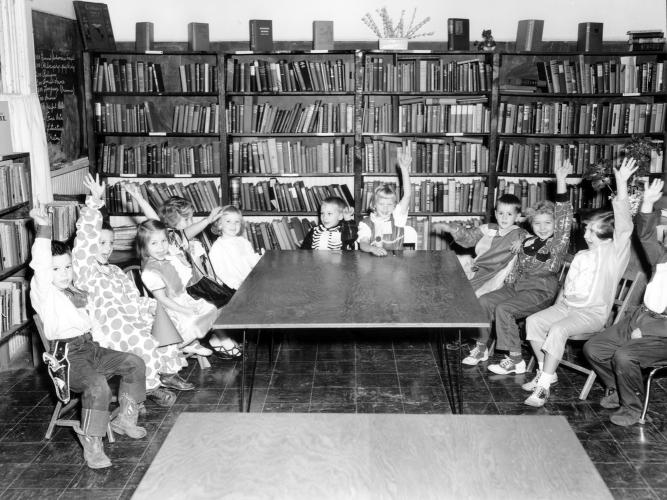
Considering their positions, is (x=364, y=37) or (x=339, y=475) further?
(x=364, y=37)

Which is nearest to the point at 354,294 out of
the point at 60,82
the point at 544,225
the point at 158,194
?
the point at 544,225

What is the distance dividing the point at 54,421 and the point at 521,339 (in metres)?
3.07

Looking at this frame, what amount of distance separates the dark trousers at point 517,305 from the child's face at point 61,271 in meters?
2.50

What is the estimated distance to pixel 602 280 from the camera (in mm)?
4172

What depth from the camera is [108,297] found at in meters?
3.94

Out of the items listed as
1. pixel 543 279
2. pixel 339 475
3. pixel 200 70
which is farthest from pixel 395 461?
pixel 200 70

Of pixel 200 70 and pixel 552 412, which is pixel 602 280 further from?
pixel 200 70

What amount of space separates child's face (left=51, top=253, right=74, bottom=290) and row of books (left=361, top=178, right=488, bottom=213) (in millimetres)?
3493

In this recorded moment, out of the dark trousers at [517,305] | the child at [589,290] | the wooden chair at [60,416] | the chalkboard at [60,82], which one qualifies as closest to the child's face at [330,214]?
the dark trousers at [517,305]

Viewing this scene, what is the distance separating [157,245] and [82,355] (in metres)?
0.81

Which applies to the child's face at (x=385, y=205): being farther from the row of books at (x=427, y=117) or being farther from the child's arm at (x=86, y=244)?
the child's arm at (x=86, y=244)

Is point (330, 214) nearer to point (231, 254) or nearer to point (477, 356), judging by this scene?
point (231, 254)

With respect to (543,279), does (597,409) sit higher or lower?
lower

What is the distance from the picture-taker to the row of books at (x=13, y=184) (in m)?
4.43
